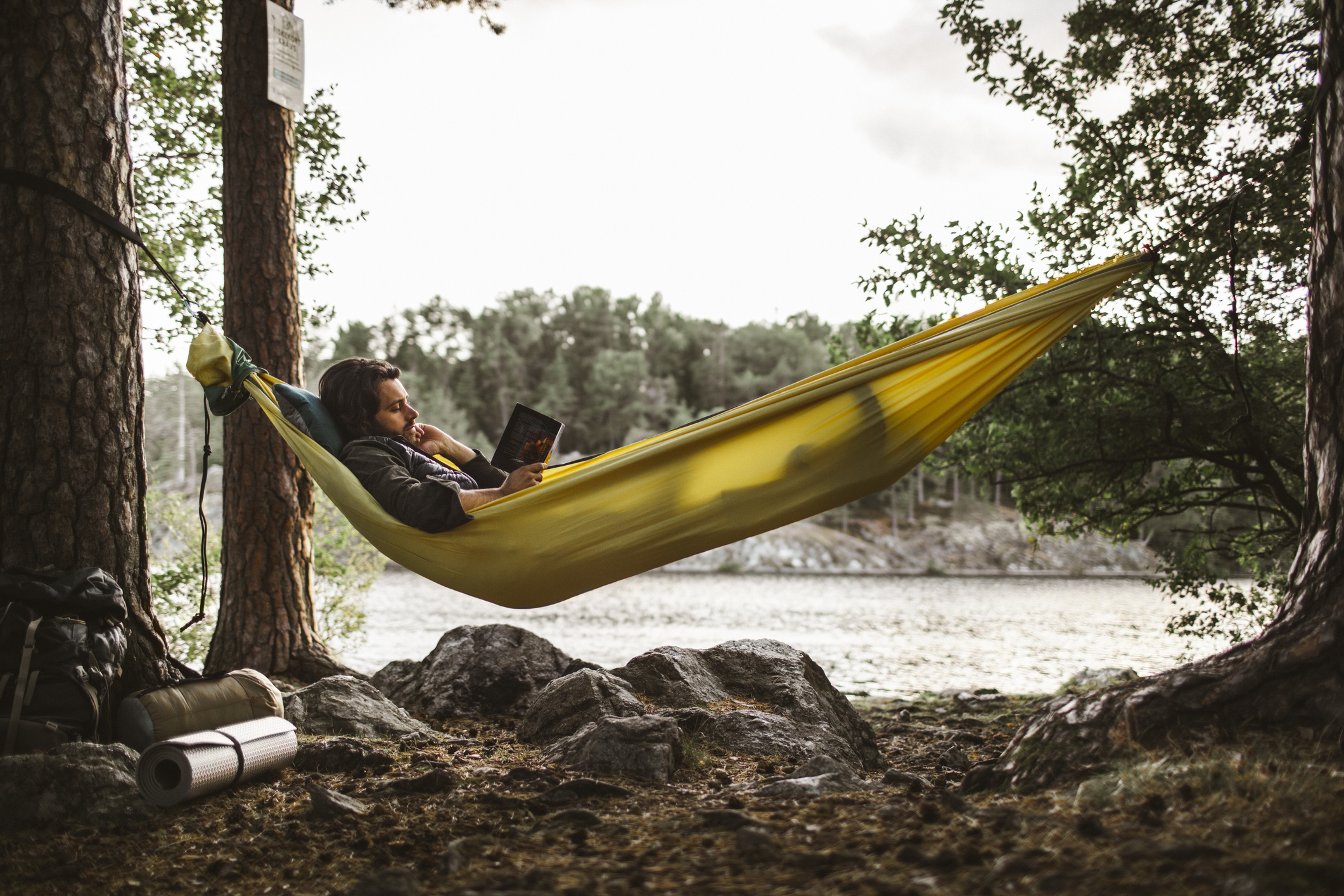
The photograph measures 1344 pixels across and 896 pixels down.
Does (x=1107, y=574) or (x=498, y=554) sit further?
(x=1107, y=574)

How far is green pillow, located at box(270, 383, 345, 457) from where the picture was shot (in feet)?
8.13

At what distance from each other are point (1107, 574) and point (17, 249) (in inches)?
870

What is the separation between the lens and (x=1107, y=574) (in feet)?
66.8

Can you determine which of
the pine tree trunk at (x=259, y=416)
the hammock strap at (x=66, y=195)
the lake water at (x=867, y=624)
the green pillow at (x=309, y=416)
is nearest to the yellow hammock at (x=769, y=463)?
the green pillow at (x=309, y=416)

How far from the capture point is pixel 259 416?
3445 mm

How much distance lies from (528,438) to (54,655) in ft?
3.93

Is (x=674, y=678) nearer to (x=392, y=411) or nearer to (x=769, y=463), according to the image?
(x=769, y=463)

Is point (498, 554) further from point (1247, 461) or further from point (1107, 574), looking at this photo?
point (1107, 574)

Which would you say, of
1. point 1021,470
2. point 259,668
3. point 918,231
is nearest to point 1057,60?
point 918,231

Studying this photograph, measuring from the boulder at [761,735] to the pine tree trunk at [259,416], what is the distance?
1663mm

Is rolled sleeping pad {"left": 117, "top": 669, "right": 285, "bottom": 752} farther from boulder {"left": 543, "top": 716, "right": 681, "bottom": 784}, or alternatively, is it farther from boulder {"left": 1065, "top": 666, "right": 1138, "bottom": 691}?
boulder {"left": 1065, "top": 666, "right": 1138, "bottom": 691}

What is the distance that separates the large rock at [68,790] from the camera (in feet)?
5.95

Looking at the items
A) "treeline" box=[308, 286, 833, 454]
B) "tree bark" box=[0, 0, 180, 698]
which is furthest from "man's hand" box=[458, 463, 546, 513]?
"treeline" box=[308, 286, 833, 454]

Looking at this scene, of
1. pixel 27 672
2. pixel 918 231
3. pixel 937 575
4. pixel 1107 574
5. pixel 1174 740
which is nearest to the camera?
pixel 1174 740
